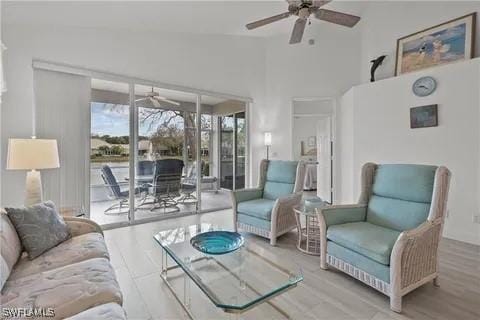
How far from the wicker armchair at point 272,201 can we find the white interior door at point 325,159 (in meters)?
2.18

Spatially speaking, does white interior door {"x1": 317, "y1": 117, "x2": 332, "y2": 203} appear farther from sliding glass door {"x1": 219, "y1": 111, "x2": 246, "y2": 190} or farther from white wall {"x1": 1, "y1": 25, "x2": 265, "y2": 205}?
sliding glass door {"x1": 219, "y1": 111, "x2": 246, "y2": 190}

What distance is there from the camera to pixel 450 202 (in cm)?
338

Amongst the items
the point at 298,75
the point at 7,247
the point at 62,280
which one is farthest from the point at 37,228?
the point at 298,75

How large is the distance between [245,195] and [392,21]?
4032mm

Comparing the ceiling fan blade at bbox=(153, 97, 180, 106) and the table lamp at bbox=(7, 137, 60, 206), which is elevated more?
the ceiling fan blade at bbox=(153, 97, 180, 106)

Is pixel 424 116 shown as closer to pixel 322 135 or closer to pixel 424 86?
pixel 424 86

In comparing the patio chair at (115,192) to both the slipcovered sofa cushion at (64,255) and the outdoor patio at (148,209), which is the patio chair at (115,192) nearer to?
the outdoor patio at (148,209)

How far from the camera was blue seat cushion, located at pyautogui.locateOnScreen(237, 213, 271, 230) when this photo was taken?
3117 mm

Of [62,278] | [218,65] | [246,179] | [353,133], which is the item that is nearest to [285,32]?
[218,65]

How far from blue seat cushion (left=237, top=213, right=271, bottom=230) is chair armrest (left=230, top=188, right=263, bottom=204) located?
0.22m

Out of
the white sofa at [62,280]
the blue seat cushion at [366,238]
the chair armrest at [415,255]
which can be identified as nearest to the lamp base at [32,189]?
the white sofa at [62,280]

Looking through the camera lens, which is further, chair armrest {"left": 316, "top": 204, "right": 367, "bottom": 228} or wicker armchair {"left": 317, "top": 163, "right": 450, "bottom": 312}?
chair armrest {"left": 316, "top": 204, "right": 367, "bottom": 228}

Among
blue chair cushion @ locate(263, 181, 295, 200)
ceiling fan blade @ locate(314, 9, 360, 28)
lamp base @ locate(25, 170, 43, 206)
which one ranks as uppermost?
ceiling fan blade @ locate(314, 9, 360, 28)

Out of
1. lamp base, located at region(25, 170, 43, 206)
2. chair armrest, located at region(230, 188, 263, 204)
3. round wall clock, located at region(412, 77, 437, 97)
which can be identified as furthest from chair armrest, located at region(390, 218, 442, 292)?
lamp base, located at region(25, 170, 43, 206)
